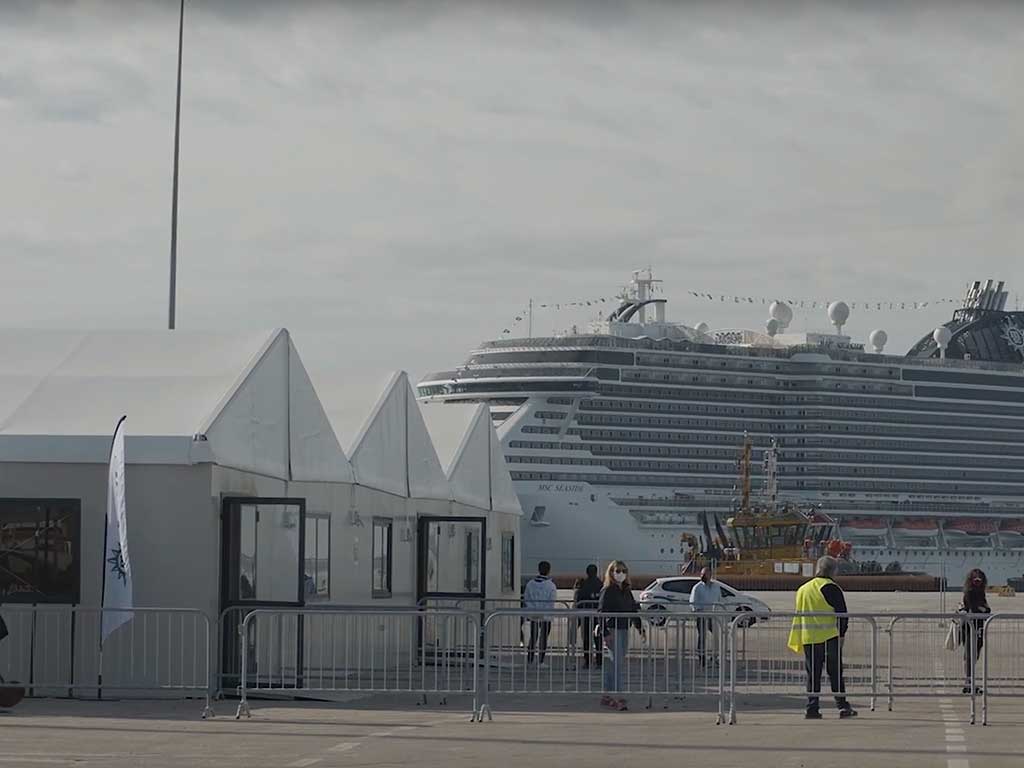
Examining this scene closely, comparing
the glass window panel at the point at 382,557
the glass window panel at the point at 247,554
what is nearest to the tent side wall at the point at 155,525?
the glass window panel at the point at 247,554

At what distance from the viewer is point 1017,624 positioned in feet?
59.6

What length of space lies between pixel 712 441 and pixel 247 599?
72011 millimetres

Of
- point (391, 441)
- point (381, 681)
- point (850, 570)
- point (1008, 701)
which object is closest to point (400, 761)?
point (381, 681)

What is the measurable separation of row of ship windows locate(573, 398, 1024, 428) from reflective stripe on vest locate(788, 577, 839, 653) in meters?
68.4

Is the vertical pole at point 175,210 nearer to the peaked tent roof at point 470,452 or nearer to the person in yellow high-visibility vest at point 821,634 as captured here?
the peaked tent roof at point 470,452

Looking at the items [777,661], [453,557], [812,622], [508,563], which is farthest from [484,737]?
[508,563]

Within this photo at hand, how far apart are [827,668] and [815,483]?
75.4 m

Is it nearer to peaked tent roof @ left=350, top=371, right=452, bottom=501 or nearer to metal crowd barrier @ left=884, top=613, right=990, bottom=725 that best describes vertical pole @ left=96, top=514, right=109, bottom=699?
peaked tent roof @ left=350, top=371, right=452, bottom=501

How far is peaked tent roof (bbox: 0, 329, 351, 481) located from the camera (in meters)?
16.4

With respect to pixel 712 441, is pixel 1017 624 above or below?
below

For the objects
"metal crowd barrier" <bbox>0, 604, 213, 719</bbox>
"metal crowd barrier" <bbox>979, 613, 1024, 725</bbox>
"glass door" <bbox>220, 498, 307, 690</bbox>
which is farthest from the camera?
"metal crowd barrier" <bbox>979, 613, 1024, 725</bbox>

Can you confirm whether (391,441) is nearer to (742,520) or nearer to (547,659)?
(547,659)

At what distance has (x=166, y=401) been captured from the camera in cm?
1719

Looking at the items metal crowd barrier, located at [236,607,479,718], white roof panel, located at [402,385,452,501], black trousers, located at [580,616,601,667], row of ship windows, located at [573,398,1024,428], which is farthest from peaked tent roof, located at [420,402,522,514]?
row of ship windows, located at [573,398,1024,428]
